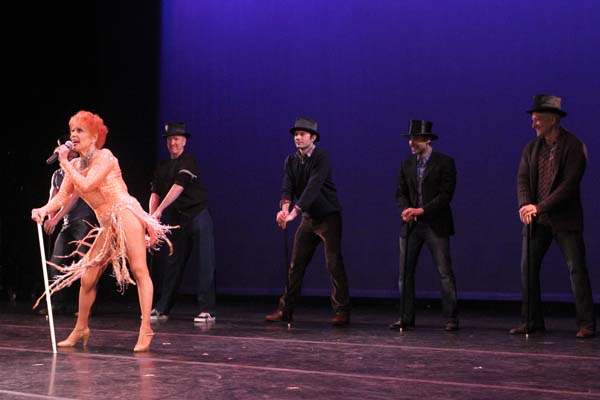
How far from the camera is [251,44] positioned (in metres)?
9.36

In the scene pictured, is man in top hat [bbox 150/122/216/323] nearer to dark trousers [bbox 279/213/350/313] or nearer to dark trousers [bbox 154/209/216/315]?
dark trousers [bbox 154/209/216/315]

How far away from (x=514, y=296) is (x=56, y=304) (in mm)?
3835

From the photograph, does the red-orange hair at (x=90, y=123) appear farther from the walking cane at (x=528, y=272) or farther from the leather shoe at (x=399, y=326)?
the walking cane at (x=528, y=272)

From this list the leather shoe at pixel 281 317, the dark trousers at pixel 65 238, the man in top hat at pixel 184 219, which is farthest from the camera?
the dark trousers at pixel 65 238

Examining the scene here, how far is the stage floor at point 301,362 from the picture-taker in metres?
3.99

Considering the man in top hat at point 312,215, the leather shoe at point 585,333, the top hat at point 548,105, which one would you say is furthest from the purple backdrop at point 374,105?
the leather shoe at point 585,333

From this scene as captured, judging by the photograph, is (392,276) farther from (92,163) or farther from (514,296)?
(92,163)

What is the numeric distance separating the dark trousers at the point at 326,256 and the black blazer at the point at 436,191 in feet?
1.68

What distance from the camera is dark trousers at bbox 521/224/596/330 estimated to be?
608 cm

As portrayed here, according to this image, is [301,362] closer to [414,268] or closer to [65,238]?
[414,268]

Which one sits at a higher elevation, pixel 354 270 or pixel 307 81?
pixel 307 81

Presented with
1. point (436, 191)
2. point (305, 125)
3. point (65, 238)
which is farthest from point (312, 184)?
point (65, 238)

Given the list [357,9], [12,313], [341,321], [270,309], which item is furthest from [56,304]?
[357,9]

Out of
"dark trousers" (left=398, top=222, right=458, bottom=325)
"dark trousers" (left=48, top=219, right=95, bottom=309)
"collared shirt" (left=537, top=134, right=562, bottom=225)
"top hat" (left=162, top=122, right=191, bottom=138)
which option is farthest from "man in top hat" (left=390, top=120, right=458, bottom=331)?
"dark trousers" (left=48, top=219, right=95, bottom=309)
